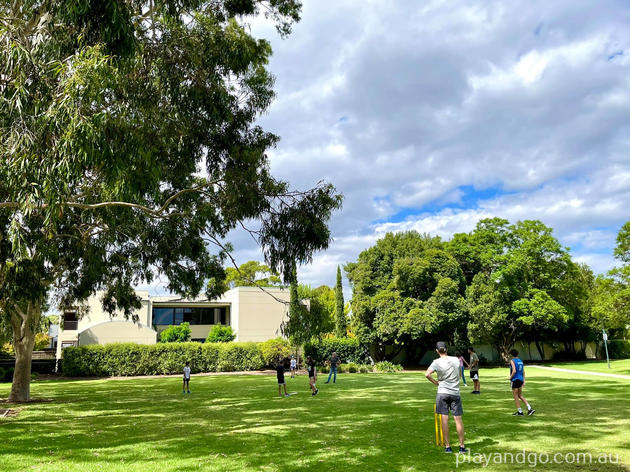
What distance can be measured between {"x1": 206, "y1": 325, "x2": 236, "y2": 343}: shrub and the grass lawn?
2328cm

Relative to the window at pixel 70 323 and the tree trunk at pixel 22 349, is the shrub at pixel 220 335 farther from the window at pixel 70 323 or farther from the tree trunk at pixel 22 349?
the tree trunk at pixel 22 349

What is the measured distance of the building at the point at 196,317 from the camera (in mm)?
38406

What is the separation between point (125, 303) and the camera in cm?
1825

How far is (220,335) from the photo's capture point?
40156 millimetres

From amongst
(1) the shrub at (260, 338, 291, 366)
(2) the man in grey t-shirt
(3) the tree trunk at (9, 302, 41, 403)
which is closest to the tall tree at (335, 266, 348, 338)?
(1) the shrub at (260, 338, 291, 366)

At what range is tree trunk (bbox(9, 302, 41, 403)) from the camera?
1702 cm

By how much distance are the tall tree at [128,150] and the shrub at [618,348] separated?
147ft

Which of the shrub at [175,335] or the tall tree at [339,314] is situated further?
the tall tree at [339,314]

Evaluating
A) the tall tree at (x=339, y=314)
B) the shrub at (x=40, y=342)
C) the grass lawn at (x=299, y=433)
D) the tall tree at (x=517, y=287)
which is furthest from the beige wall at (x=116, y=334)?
the tall tree at (x=517, y=287)

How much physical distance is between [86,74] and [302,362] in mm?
31151

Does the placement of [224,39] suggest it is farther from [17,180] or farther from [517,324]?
[517,324]

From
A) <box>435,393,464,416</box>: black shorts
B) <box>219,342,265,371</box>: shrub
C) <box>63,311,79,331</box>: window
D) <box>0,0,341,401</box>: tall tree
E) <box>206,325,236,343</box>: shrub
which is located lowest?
<box>219,342,265,371</box>: shrub

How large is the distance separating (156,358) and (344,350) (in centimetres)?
1399

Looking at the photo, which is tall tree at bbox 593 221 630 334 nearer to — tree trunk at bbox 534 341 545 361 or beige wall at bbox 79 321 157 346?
tree trunk at bbox 534 341 545 361
